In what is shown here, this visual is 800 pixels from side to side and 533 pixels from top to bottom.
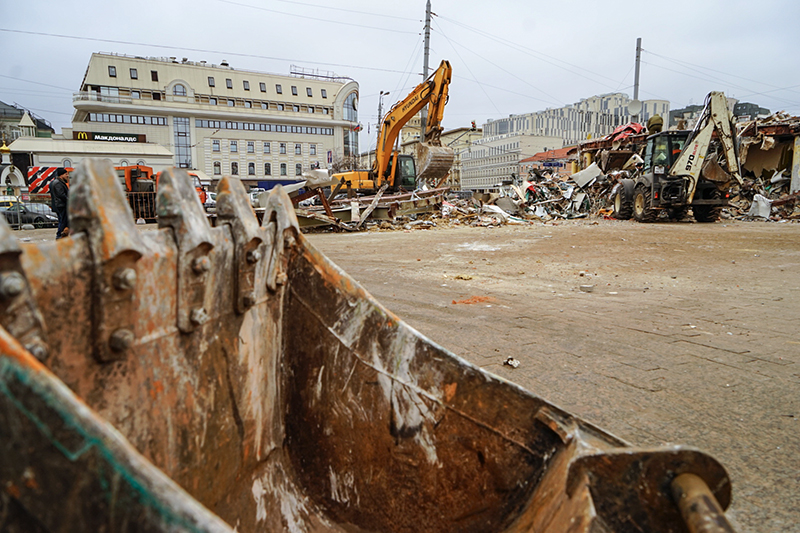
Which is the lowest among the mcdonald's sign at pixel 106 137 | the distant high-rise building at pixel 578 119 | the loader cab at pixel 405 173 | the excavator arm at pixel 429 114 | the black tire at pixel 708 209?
the black tire at pixel 708 209

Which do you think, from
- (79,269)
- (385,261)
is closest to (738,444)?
(79,269)

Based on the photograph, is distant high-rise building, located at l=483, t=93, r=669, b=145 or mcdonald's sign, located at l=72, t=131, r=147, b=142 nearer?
mcdonald's sign, located at l=72, t=131, r=147, b=142

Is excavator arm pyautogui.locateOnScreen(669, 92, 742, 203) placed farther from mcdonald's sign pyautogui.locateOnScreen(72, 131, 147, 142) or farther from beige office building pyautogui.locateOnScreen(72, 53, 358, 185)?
mcdonald's sign pyautogui.locateOnScreen(72, 131, 147, 142)

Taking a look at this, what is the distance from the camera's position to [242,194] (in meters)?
1.54

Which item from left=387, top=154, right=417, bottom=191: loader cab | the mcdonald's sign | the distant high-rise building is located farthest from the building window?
the distant high-rise building

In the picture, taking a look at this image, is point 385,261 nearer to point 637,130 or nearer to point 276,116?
point 637,130

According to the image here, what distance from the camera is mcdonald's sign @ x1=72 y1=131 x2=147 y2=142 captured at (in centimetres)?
5002

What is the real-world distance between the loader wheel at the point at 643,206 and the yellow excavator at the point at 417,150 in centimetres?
646

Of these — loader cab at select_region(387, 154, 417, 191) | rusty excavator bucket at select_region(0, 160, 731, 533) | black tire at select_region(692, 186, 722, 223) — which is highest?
loader cab at select_region(387, 154, 417, 191)

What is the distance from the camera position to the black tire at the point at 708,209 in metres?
15.6

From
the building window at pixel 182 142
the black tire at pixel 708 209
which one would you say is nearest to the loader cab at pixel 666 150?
the black tire at pixel 708 209

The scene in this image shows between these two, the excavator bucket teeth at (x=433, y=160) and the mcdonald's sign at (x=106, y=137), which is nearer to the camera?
the excavator bucket teeth at (x=433, y=160)

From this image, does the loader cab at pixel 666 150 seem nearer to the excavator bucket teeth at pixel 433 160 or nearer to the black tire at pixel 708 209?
the black tire at pixel 708 209

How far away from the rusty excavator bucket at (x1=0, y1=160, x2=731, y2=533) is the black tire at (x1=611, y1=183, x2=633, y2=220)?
18.3 m
